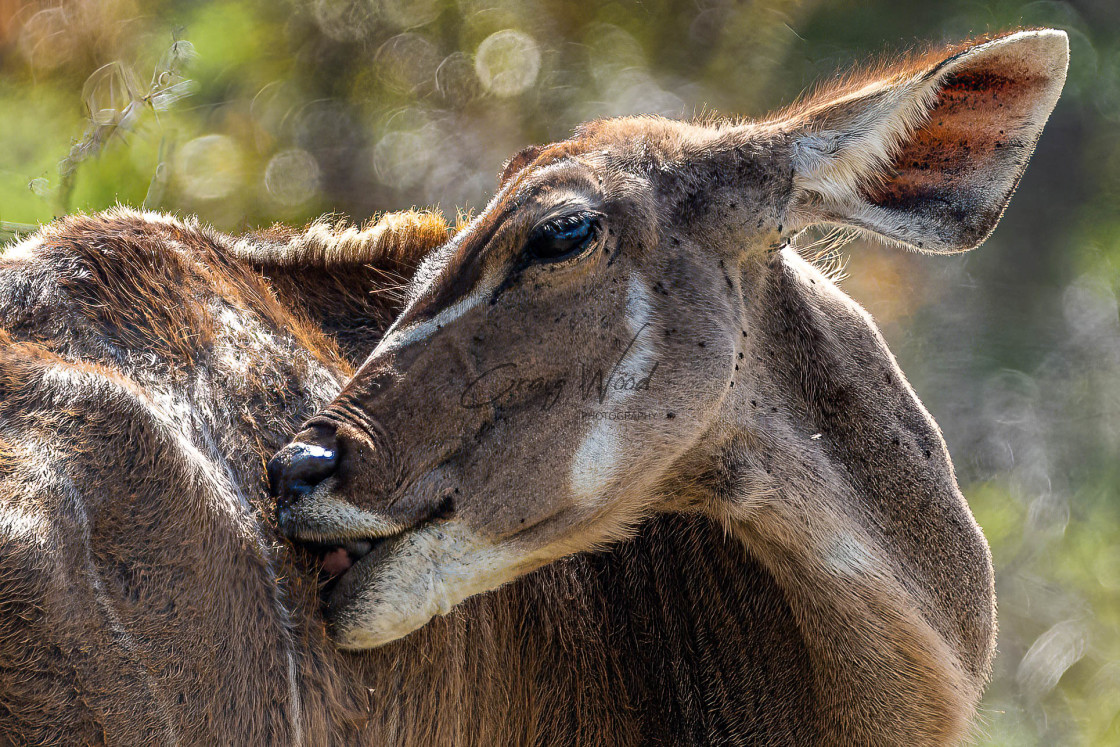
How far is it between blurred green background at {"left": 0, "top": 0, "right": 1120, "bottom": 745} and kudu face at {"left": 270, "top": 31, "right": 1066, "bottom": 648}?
515 centimetres

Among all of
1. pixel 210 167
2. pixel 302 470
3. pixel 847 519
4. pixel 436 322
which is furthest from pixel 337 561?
pixel 210 167

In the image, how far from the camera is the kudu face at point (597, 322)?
10.9 ft

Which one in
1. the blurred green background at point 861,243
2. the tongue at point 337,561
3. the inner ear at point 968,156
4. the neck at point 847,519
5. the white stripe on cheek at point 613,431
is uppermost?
the inner ear at point 968,156

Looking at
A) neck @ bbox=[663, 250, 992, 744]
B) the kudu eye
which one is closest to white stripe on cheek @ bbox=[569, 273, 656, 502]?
the kudu eye

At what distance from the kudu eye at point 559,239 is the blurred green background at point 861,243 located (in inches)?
205

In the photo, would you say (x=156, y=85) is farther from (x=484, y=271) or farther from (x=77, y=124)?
(x=484, y=271)

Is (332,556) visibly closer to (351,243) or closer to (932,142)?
(351,243)

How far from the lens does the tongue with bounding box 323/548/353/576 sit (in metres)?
3.37

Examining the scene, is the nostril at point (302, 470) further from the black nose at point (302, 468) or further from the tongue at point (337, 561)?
the tongue at point (337, 561)

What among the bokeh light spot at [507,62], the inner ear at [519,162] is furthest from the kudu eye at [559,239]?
the bokeh light spot at [507,62]

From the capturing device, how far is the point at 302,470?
322cm

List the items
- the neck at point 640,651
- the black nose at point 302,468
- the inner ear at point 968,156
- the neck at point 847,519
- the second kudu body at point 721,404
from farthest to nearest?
1. the neck at point 640,651
2. the inner ear at point 968,156
3. the neck at point 847,519
4. the second kudu body at point 721,404
5. the black nose at point 302,468

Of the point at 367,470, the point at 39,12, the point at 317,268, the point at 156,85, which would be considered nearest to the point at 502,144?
the point at 156,85

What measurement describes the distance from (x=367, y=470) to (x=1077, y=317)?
839 cm
